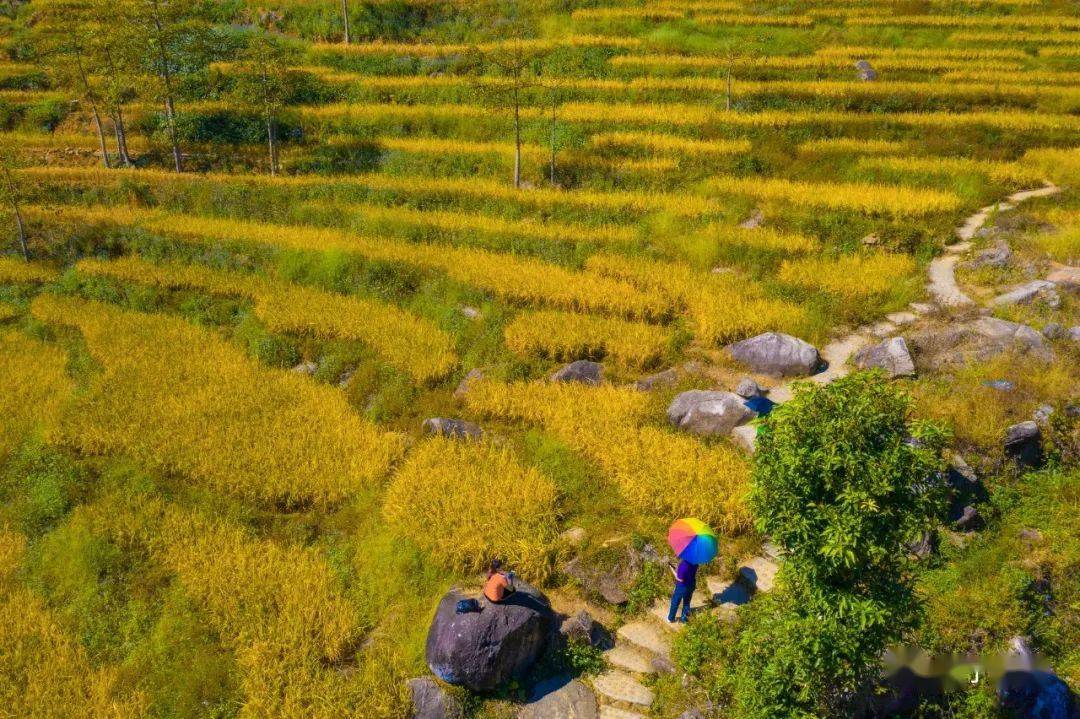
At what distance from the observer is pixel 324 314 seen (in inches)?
611

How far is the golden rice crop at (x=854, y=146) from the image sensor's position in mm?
23016

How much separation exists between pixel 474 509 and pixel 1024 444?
327 inches

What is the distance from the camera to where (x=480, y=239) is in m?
19.4

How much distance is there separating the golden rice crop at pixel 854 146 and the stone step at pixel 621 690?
21.2m

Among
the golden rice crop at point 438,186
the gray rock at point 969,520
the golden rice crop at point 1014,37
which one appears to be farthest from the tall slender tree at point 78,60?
the golden rice crop at point 1014,37

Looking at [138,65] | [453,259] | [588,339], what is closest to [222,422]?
[588,339]

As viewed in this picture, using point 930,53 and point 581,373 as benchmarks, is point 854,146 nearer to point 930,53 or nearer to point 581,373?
point 930,53

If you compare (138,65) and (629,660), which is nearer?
(629,660)

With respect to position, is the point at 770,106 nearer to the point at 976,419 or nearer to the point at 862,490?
the point at 976,419

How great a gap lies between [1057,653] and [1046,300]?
28.2ft

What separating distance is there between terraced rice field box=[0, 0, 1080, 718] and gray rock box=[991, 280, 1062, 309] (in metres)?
1.87

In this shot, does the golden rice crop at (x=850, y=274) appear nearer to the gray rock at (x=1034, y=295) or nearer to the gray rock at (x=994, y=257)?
the gray rock at (x=994, y=257)

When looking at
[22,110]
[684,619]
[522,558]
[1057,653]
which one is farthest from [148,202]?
[1057,653]

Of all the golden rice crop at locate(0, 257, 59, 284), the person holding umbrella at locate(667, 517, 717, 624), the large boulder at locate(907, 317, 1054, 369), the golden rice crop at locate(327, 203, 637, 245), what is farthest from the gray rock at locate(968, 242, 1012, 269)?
the golden rice crop at locate(0, 257, 59, 284)
